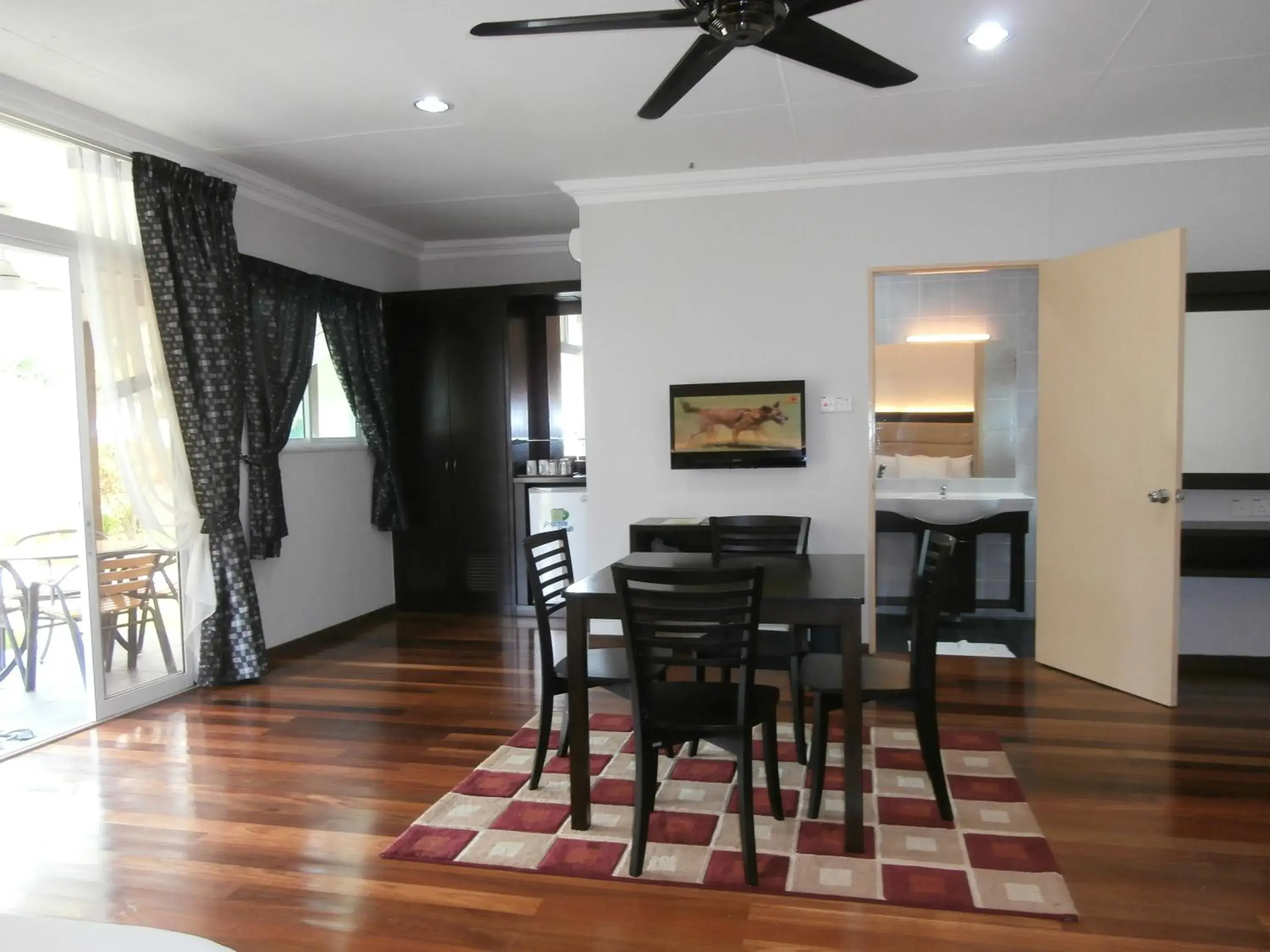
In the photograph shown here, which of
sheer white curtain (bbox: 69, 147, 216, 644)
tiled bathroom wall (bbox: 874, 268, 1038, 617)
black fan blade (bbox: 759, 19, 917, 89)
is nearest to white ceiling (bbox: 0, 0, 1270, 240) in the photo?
sheer white curtain (bbox: 69, 147, 216, 644)

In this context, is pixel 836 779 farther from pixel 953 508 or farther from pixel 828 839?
pixel 953 508

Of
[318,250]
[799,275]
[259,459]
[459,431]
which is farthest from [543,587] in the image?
[318,250]

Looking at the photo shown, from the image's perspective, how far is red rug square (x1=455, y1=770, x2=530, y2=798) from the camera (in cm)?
312

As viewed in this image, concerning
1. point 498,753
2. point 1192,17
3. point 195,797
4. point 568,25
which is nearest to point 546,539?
point 498,753

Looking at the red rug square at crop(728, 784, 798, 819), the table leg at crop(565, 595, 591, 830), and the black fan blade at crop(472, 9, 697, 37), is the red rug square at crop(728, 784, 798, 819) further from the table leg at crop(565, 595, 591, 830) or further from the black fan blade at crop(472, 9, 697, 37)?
the black fan blade at crop(472, 9, 697, 37)

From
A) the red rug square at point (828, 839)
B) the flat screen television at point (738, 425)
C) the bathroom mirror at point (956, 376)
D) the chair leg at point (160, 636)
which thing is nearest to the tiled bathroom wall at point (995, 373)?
the bathroom mirror at point (956, 376)

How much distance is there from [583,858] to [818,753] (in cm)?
82

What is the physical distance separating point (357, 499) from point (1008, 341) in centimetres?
457

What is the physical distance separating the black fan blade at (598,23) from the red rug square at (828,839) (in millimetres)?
2340

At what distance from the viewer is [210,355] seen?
171 inches

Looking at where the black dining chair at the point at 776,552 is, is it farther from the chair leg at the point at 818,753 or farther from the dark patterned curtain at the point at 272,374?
the dark patterned curtain at the point at 272,374

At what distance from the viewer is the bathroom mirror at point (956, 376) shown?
5906 millimetres

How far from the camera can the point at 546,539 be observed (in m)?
3.35

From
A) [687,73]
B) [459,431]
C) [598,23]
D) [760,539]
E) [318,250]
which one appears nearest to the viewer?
[598,23]
